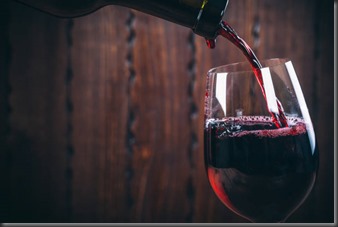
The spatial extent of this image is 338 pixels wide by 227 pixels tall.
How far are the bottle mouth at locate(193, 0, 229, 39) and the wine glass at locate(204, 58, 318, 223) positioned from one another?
4.4 inches

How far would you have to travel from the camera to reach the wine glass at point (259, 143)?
629 mm

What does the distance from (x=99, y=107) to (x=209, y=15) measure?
0.90 metres

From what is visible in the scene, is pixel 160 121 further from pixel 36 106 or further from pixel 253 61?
pixel 253 61

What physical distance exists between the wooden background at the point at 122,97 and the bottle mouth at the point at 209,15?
0.81 metres

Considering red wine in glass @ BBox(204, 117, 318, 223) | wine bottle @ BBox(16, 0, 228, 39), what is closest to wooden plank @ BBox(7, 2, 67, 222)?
wine bottle @ BBox(16, 0, 228, 39)

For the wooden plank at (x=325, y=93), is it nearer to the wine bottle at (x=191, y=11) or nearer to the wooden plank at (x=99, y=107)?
the wooden plank at (x=99, y=107)

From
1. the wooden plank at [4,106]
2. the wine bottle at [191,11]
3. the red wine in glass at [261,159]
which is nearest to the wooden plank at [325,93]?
the red wine in glass at [261,159]

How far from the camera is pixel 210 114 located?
71cm

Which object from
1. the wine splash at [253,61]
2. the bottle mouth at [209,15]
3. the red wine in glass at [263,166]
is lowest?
the red wine in glass at [263,166]

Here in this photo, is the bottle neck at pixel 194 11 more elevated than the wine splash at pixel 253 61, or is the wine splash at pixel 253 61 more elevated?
the bottle neck at pixel 194 11

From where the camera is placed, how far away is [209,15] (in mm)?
599

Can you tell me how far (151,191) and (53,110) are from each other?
0.48m

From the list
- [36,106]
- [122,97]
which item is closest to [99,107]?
[122,97]

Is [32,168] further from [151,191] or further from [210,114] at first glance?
[210,114]
